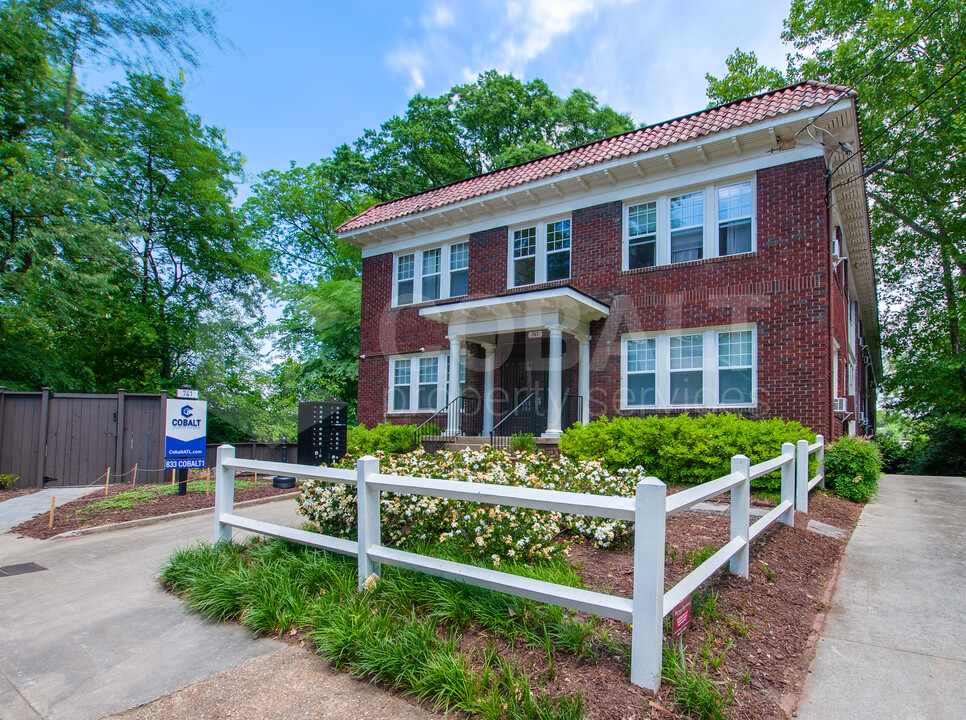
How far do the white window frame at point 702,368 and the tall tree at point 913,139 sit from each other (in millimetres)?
13234

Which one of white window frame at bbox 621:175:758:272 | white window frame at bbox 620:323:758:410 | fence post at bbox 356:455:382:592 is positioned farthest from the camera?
white window frame at bbox 621:175:758:272

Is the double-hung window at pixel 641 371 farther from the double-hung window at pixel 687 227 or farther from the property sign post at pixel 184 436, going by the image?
the property sign post at pixel 184 436

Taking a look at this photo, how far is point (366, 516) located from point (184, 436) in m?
7.57

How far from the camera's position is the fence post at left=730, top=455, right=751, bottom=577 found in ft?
14.0

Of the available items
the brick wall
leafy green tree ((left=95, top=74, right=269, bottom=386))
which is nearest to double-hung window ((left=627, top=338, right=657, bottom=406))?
the brick wall

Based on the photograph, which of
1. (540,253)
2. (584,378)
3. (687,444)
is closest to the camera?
(687,444)

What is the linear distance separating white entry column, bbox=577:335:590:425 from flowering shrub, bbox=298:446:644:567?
5.99 m

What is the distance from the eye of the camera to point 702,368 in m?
11.4

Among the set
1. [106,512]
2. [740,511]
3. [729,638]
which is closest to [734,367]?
[740,511]

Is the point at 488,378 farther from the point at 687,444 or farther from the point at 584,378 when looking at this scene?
the point at 687,444

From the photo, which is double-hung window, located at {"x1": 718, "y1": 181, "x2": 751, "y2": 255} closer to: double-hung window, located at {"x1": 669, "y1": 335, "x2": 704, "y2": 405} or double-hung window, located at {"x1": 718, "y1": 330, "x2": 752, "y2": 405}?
double-hung window, located at {"x1": 718, "y1": 330, "x2": 752, "y2": 405}

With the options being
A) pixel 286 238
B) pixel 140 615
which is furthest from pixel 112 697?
pixel 286 238

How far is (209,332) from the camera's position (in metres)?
24.5

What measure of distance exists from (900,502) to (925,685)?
7579 mm
